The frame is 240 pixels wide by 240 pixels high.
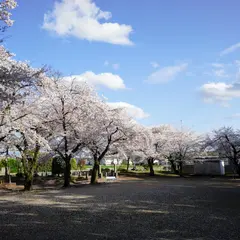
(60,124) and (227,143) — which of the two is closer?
(60,124)

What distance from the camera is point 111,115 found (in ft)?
78.1

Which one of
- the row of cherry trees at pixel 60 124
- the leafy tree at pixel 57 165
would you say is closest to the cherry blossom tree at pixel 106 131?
the row of cherry trees at pixel 60 124

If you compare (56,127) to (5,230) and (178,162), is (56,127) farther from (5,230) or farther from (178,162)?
(178,162)

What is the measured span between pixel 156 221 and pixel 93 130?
608 inches

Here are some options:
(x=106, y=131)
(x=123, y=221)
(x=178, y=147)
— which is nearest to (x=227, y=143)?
(x=178, y=147)

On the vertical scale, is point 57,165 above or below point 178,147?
below

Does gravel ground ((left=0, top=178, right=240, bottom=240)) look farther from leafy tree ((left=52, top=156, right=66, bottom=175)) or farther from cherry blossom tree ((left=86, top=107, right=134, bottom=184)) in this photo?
leafy tree ((left=52, top=156, right=66, bottom=175))

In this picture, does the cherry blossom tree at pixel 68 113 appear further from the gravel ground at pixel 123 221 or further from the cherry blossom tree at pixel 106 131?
the gravel ground at pixel 123 221

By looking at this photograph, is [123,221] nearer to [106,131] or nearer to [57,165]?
[106,131]

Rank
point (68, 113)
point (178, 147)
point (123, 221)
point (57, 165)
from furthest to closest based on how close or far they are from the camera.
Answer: point (178, 147), point (57, 165), point (68, 113), point (123, 221)

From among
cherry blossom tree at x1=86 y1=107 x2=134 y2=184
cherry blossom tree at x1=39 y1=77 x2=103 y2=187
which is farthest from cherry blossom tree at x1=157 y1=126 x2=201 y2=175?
cherry blossom tree at x1=39 y1=77 x2=103 y2=187

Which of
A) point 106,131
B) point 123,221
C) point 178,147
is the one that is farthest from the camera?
point 178,147

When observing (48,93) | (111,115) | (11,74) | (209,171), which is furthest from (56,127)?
(209,171)

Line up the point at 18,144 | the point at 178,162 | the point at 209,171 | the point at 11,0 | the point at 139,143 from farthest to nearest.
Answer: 1. the point at 178,162
2. the point at 209,171
3. the point at 139,143
4. the point at 18,144
5. the point at 11,0
